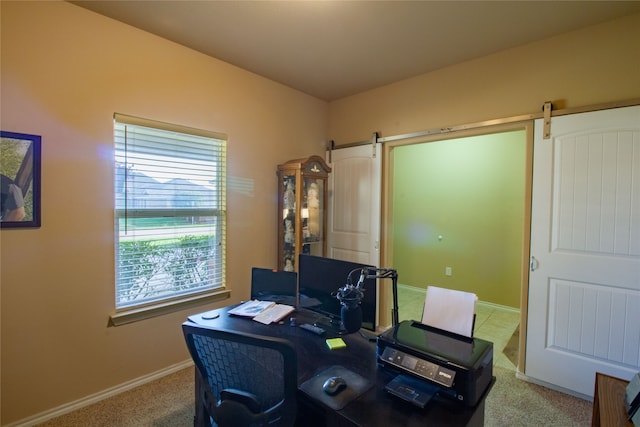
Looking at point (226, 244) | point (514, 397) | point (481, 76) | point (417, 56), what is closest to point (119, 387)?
point (226, 244)

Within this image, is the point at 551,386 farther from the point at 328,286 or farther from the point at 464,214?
the point at 464,214

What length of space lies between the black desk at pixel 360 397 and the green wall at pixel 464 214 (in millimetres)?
2764

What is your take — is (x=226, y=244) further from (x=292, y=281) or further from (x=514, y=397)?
(x=514, y=397)

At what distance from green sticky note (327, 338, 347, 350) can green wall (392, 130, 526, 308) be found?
274 cm

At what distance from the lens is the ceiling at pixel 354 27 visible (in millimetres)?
2004

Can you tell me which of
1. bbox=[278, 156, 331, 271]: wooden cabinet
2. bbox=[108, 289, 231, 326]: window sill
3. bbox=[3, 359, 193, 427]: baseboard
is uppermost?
bbox=[278, 156, 331, 271]: wooden cabinet

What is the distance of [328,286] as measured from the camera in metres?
1.83

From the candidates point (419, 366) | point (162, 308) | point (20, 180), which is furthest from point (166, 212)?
point (419, 366)

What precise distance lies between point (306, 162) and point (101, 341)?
2.20 m

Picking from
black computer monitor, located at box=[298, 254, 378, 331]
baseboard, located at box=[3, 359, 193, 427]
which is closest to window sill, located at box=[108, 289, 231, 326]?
baseboard, located at box=[3, 359, 193, 427]

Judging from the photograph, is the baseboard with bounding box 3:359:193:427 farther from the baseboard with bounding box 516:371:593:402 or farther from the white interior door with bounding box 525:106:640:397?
the white interior door with bounding box 525:106:640:397

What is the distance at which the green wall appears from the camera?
3990 millimetres

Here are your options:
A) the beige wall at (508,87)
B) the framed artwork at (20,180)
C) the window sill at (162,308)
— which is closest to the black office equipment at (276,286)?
the window sill at (162,308)

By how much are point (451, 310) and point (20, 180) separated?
8.40 ft
